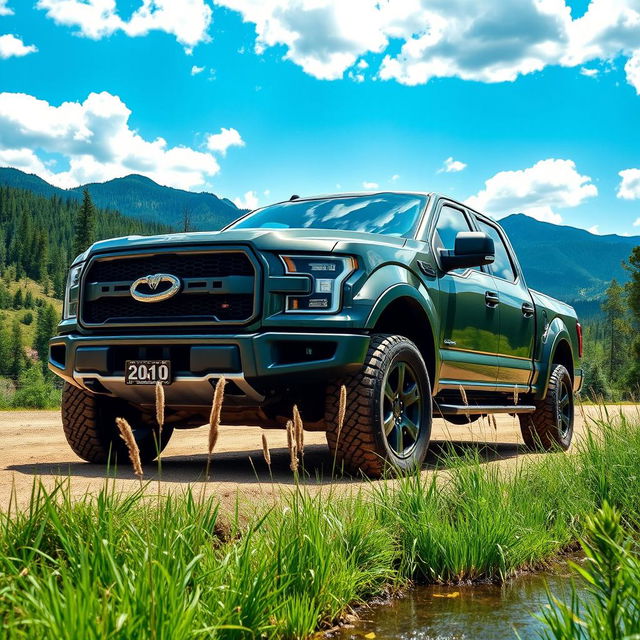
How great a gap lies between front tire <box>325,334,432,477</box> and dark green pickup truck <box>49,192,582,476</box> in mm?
10

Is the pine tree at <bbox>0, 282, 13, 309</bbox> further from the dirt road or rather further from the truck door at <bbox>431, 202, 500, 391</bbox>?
the truck door at <bbox>431, 202, 500, 391</bbox>

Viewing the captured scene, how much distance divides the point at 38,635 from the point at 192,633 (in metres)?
0.37

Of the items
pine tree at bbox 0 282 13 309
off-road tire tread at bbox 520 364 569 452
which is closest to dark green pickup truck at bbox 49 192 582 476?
off-road tire tread at bbox 520 364 569 452

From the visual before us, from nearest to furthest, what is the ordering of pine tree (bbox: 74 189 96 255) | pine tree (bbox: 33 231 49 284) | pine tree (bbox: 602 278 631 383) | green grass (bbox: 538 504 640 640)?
green grass (bbox: 538 504 640 640)
pine tree (bbox: 74 189 96 255)
pine tree (bbox: 602 278 631 383)
pine tree (bbox: 33 231 49 284)

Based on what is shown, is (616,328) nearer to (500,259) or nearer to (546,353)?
(546,353)

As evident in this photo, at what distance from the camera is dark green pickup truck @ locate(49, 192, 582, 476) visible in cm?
461

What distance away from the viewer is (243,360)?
178 inches

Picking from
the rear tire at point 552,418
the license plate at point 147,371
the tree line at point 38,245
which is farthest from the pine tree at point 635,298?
the tree line at point 38,245

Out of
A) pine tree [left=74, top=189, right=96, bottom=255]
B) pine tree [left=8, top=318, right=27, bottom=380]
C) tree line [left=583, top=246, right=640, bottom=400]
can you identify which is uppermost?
pine tree [left=74, top=189, right=96, bottom=255]

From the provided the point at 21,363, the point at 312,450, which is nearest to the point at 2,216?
the point at 21,363

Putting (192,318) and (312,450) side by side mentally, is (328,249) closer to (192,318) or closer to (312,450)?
(192,318)

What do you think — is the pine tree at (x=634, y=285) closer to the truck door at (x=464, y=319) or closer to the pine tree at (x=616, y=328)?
the pine tree at (x=616, y=328)

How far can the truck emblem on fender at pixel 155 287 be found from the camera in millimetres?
4809

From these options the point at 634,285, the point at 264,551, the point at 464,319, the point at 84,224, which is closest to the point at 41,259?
the point at 84,224
